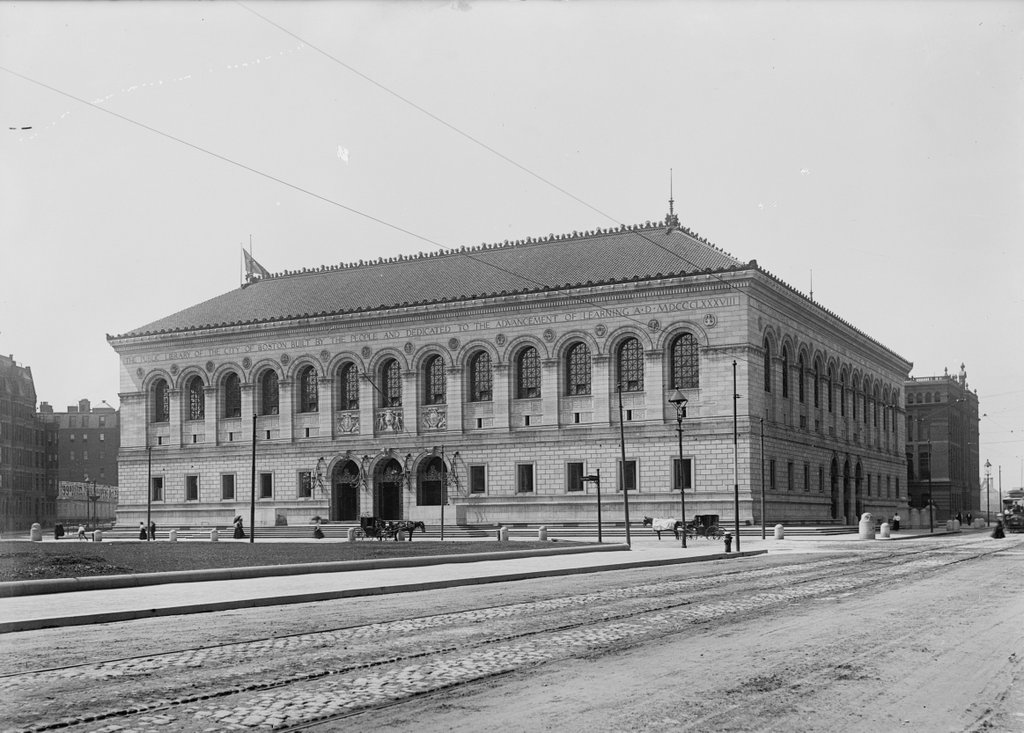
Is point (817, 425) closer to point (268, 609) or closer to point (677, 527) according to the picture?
point (677, 527)

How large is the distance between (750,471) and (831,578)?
35.3 metres

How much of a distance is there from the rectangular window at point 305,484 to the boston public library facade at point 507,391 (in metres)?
0.18

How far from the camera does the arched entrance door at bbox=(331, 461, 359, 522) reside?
69562mm

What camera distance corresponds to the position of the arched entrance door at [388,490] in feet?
225

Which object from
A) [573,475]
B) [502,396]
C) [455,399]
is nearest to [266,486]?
[455,399]

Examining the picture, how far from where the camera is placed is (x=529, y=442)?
211ft

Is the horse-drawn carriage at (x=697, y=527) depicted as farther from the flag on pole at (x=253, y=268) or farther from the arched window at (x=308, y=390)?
the flag on pole at (x=253, y=268)

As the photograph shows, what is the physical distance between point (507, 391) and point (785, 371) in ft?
52.4

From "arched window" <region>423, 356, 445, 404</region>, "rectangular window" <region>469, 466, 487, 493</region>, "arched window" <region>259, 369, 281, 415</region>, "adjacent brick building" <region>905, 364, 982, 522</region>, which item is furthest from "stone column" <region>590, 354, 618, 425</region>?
"adjacent brick building" <region>905, 364, 982, 522</region>

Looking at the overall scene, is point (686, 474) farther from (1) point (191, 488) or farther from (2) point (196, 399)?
(2) point (196, 399)

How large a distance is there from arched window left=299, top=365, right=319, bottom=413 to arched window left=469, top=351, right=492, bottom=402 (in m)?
10.8

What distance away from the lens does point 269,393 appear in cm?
7356

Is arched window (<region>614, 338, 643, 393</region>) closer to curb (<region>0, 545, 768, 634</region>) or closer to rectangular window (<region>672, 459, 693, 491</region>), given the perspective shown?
rectangular window (<region>672, 459, 693, 491</region>)

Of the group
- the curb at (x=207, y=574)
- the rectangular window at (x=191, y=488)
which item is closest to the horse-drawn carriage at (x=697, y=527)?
the curb at (x=207, y=574)
